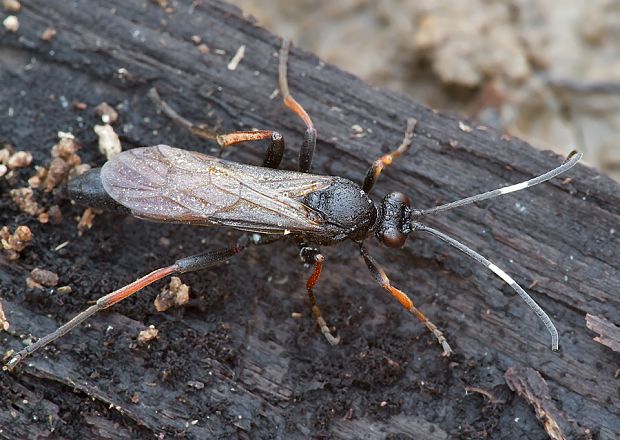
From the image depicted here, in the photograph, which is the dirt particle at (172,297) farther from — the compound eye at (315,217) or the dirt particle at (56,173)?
the dirt particle at (56,173)

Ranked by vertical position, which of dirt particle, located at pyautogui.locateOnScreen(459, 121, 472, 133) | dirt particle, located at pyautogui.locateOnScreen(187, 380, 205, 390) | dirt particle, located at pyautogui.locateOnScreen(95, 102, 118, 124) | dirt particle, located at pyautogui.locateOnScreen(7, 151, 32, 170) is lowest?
dirt particle, located at pyautogui.locateOnScreen(187, 380, 205, 390)

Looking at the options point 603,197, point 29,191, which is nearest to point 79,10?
point 29,191

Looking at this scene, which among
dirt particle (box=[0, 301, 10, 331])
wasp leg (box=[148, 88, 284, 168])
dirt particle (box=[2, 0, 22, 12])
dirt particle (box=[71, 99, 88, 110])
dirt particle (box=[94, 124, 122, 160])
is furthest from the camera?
dirt particle (box=[2, 0, 22, 12])

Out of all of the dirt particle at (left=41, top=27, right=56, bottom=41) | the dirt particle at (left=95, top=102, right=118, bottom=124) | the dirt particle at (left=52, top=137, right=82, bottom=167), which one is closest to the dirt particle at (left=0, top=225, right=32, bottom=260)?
the dirt particle at (left=52, top=137, right=82, bottom=167)

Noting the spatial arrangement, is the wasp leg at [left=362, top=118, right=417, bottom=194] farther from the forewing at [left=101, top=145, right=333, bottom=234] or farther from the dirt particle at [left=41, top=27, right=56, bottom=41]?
the dirt particle at [left=41, top=27, right=56, bottom=41]

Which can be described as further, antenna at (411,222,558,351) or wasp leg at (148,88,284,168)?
wasp leg at (148,88,284,168)

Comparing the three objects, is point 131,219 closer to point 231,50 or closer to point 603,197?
point 231,50

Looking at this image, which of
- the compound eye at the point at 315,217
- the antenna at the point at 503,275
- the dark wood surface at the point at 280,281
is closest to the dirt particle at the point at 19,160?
the dark wood surface at the point at 280,281

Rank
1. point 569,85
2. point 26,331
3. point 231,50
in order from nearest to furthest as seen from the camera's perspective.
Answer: point 26,331 < point 231,50 < point 569,85
